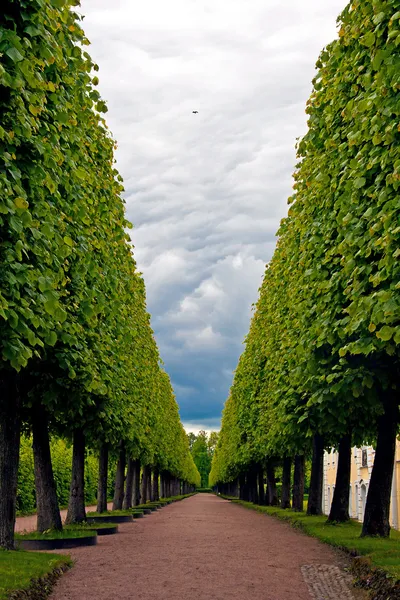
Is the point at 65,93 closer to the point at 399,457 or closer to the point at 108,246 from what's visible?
the point at 108,246

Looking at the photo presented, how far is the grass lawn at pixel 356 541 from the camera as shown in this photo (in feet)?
44.6

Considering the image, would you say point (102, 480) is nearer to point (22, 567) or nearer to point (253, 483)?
point (22, 567)

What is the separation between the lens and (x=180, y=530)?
2736cm

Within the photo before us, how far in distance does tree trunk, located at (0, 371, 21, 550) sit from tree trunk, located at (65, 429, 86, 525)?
9.22m

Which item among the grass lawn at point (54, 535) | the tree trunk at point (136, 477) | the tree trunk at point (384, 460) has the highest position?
the tree trunk at point (384, 460)

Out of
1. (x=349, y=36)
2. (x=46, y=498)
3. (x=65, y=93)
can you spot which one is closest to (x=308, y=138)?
(x=349, y=36)

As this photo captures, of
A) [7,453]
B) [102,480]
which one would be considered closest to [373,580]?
[7,453]

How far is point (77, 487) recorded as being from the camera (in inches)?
1010

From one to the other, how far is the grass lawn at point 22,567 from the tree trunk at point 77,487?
9512 millimetres

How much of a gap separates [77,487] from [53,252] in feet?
43.2

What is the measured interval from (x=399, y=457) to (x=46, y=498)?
24.4 metres

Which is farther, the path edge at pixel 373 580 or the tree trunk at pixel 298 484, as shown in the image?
the tree trunk at pixel 298 484

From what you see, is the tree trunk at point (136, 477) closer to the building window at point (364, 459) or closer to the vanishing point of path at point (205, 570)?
the building window at point (364, 459)

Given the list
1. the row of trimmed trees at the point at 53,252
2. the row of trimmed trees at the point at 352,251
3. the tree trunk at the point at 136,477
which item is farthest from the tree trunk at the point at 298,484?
the tree trunk at the point at 136,477
